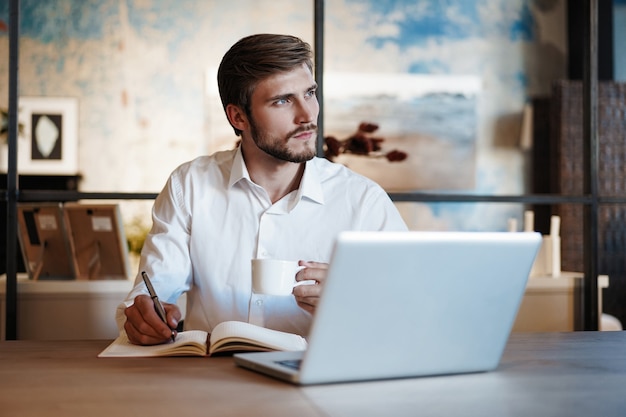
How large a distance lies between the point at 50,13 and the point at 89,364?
12.2 feet

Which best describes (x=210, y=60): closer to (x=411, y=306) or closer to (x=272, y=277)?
(x=272, y=277)

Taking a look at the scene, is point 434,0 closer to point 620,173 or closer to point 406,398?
point 620,173

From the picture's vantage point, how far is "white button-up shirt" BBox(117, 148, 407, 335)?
2027 millimetres

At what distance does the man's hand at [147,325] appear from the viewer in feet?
4.88

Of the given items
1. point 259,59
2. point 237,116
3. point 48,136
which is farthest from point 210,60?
point 259,59

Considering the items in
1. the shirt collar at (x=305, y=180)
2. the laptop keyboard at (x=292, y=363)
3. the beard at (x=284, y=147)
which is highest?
the beard at (x=284, y=147)

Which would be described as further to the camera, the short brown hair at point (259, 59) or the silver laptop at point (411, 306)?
the short brown hair at point (259, 59)

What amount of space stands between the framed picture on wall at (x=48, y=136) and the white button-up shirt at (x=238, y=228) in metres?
2.79

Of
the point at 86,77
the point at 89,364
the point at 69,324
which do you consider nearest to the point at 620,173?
the point at 86,77

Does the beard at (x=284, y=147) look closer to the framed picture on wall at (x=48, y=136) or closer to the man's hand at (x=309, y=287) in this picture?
the man's hand at (x=309, y=287)

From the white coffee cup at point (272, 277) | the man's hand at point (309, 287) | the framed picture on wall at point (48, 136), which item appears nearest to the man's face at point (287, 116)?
the man's hand at point (309, 287)

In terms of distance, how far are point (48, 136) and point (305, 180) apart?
10.00ft

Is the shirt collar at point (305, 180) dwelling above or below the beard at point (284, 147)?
below

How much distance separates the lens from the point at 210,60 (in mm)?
4844
